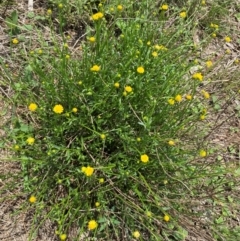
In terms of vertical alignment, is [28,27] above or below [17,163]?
above

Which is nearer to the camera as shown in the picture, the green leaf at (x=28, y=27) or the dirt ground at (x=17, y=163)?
the dirt ground at (x=17, y=163)

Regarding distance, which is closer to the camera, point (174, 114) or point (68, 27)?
point (174, 114)

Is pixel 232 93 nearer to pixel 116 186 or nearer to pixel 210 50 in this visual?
pixel 210 50

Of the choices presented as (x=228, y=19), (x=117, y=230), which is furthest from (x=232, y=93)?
(x=117, y=230)

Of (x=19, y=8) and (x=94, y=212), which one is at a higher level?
(x=19, y=8)

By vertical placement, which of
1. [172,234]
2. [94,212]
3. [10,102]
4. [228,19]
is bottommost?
[172,234]

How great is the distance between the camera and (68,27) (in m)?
2.72

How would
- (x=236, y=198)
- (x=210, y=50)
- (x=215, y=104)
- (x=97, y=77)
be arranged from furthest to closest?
(x=210, y=50)
(x=215, y=104)
(x=236, y=198)
(x=97, y=77)

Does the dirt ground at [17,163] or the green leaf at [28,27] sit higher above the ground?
the green leaf at [28,27]

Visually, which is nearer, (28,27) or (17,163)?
(17,163)

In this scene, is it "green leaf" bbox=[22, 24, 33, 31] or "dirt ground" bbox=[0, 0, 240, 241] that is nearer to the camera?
"dirt ground" bbox=[0, 0, 240, 241]

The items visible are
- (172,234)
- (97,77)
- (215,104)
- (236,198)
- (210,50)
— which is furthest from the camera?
(210,50)

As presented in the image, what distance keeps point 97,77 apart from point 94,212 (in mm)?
759

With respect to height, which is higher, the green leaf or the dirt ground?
the green leaf
